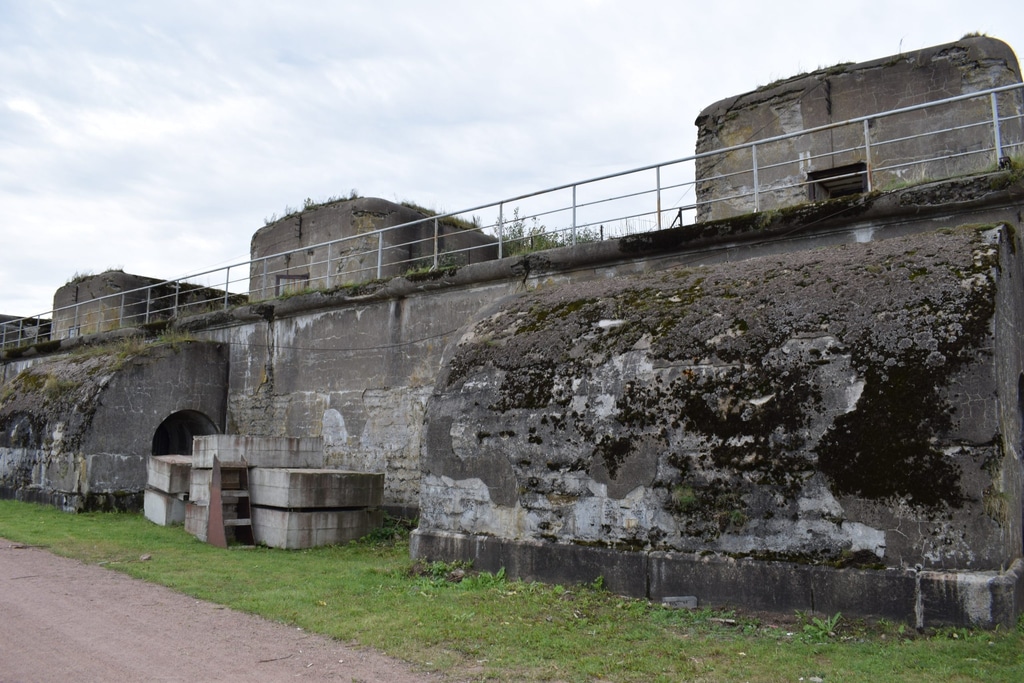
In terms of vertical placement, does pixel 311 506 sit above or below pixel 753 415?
below

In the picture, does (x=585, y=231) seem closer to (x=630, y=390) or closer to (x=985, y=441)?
(x=630, y=390)

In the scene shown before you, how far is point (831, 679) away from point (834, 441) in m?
1.72


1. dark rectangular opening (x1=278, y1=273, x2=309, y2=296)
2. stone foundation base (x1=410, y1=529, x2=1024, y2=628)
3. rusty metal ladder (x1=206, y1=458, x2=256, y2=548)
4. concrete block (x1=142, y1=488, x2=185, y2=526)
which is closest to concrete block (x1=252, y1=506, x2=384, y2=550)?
rusty metal ladder (x1=206, y1=458, x2=256, y2=548)

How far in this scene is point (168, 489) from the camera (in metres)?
11.1

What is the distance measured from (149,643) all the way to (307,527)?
169 inches

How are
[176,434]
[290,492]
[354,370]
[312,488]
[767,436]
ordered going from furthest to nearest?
1. [176,434]
2. [354,370]
3. [312,488]
4. [290,492]
5. [767,436]

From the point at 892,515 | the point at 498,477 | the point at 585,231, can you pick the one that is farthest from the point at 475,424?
the point at 585,231

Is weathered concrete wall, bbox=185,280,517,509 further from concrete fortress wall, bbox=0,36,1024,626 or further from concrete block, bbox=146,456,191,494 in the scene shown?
concrete fortress wall, bbox=0,36,1024,626

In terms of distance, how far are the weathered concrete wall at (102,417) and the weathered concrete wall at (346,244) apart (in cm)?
267

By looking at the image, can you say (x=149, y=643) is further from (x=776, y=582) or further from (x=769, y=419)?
(x=769, y=419)

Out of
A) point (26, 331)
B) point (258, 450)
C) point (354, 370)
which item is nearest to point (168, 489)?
point (258, 450)

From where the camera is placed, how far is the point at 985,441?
5102 millimetres

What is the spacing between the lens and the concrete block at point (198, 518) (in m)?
10.0

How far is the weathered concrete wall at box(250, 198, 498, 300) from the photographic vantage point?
15773mm
